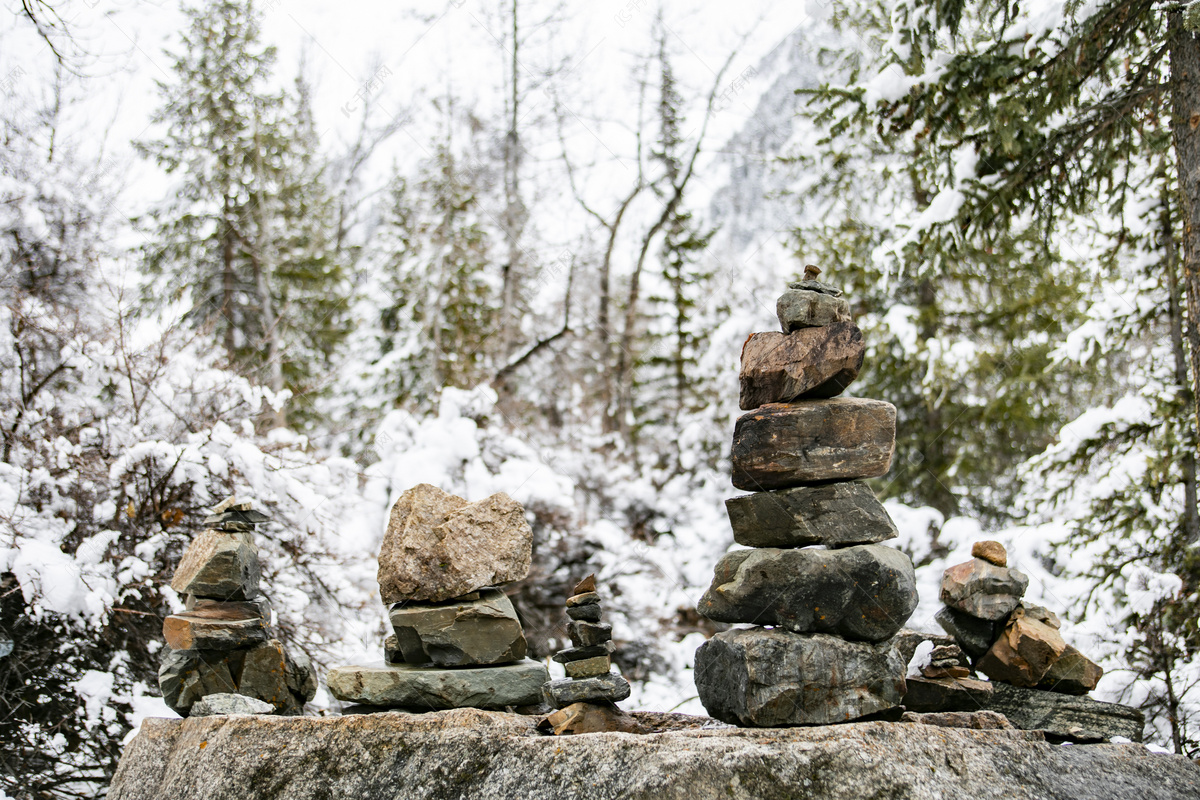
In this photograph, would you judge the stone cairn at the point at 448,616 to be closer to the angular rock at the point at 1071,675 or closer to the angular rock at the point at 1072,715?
the angular rock at the point at 1072,715

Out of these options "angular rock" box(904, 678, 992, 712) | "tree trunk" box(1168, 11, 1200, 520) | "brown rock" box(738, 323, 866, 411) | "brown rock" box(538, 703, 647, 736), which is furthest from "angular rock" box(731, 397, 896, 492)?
"tree trunk" box(1168, 11, 1200, 520)

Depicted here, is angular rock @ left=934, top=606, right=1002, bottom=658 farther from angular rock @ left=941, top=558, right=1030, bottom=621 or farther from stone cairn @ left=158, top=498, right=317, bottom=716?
stone cairn @ left=158, top=498, right=317, bottom=716

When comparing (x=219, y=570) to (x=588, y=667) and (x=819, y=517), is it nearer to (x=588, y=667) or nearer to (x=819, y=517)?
(x=588, y=667)

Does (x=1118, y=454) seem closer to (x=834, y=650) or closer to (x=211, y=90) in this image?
(x=834, y=650)

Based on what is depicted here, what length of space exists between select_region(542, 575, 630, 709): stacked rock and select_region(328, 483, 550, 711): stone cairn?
20 centimetres

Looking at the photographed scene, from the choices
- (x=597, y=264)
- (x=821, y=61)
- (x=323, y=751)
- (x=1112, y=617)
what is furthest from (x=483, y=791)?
(x=597, y=264)

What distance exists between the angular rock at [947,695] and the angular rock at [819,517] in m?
0.88

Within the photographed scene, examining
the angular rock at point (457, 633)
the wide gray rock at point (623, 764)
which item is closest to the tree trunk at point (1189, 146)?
the wide gray rock at point (623, 764)

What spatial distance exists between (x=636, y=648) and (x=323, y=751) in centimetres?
638

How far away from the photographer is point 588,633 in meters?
4.03

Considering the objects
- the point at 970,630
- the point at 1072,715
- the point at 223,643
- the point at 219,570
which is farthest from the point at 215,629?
the point at 1072,715

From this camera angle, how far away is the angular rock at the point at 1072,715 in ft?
13.3

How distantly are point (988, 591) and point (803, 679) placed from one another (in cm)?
146

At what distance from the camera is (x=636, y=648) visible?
9.48m
